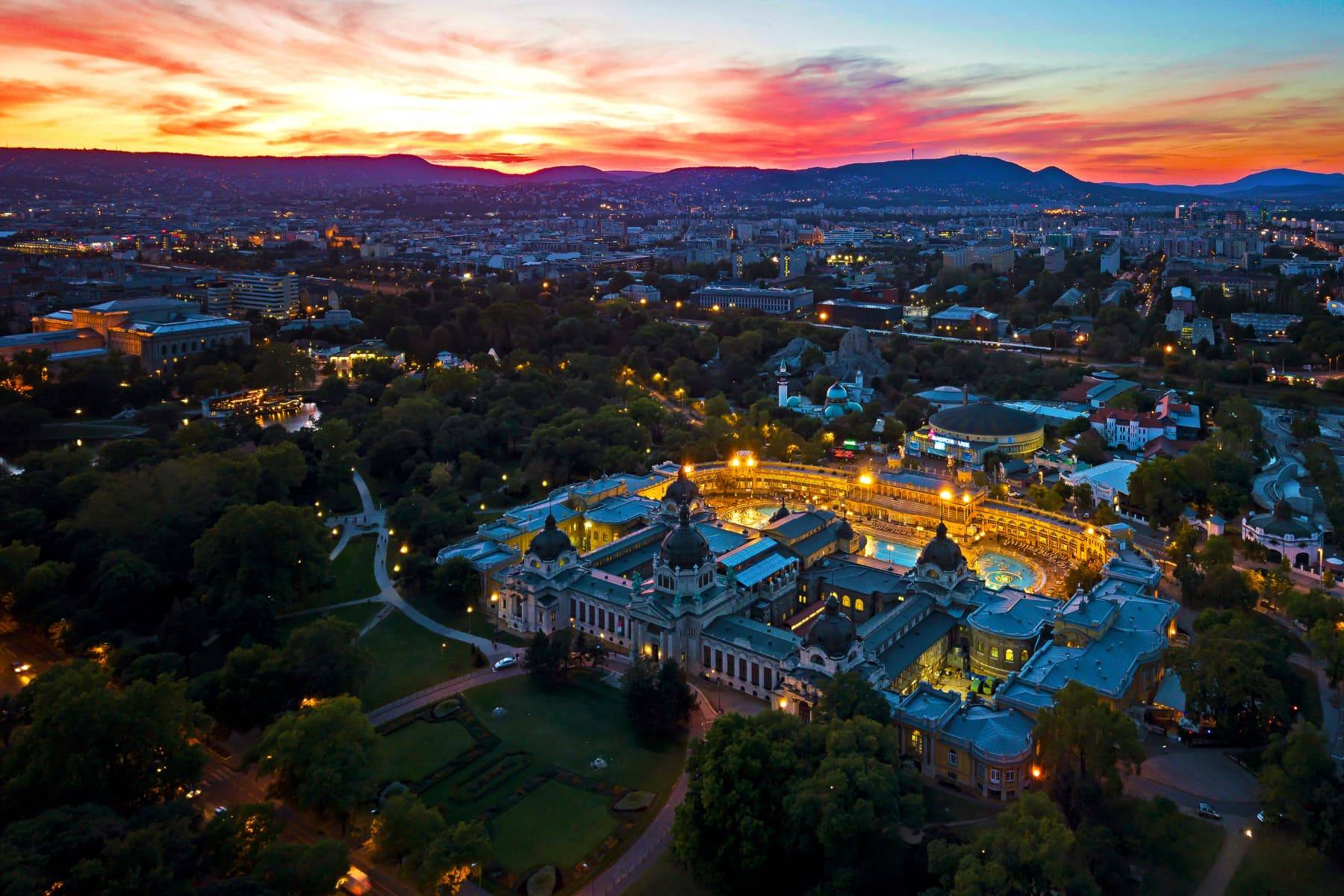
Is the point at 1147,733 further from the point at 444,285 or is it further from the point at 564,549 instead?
the point at 444,285

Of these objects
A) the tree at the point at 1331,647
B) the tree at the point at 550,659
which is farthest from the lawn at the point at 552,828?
the tree at the point at 1331,647

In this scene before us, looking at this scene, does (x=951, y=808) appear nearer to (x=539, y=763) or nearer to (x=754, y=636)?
(x=754, y=636)

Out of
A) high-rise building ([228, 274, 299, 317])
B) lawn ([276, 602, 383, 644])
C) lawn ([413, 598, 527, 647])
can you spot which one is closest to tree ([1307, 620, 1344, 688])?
lawn ([413, 598, 527, 647])

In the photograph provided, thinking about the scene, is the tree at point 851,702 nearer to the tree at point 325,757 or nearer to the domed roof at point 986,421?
the tree at point 325,757

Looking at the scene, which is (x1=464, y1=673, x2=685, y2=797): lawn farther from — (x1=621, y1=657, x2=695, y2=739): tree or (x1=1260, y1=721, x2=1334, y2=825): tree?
(x1=1260, y1=721, x2=1334, y2=825): tree

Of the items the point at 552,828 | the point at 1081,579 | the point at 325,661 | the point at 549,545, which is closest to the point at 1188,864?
the point at 1081,579

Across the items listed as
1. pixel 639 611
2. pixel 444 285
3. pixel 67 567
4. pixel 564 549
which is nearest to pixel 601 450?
pixel 564 549

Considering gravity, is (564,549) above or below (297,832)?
above
